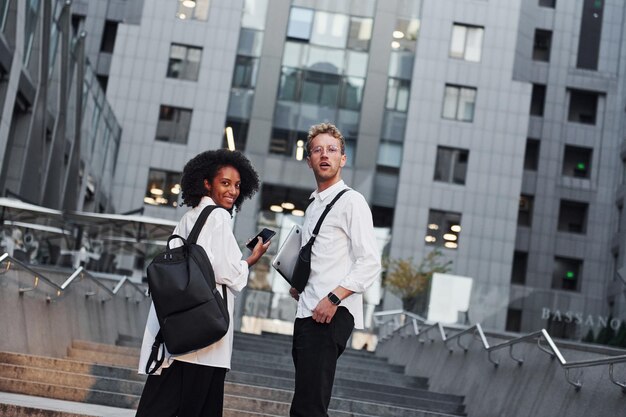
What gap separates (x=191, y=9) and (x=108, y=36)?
362 inches

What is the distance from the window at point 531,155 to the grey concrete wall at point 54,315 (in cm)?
3873

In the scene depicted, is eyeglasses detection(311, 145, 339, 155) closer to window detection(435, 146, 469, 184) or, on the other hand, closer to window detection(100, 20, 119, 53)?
window detection(435, 146, 469, 184)

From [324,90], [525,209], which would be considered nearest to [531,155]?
[525,209]

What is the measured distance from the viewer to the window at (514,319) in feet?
74.9

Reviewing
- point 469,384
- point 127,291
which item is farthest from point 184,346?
point 127,291

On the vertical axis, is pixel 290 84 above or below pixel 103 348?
above

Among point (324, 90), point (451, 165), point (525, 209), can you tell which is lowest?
point (525, 209)

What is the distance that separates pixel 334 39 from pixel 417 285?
1329 centimetres

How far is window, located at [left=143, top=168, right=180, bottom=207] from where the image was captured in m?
42.6

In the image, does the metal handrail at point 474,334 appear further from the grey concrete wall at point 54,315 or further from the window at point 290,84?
the window at point 290,84

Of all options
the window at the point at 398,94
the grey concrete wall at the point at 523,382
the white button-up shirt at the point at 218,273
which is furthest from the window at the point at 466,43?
the white button-up shirt at the point at 218,273

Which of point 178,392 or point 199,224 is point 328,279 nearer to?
point 199,224

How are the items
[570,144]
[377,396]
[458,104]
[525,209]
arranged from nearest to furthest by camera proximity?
[377,396] < [458,104] < [525,209] < [570,144]

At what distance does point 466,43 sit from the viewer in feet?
147
